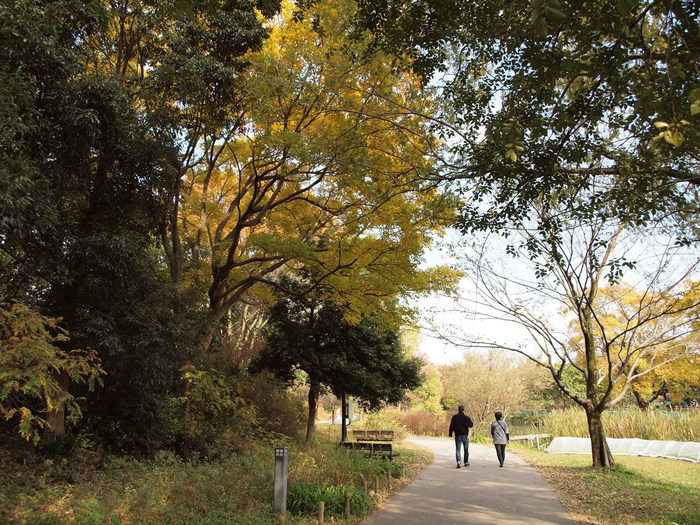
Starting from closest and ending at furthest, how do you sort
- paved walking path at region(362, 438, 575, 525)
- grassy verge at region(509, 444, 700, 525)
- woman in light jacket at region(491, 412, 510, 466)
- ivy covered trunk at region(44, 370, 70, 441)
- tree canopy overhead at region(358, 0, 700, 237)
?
tree canopy overhead at region(358, 0, 700, 237), paved walking path at region(362, 438, 575, 525), grassy verge at region(509, 444, 700, 525), ivy covered trunk at region(44, 370, 70, 441), woman in light jacket at region(491, 412, 510, 466)

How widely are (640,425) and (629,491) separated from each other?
460 inches

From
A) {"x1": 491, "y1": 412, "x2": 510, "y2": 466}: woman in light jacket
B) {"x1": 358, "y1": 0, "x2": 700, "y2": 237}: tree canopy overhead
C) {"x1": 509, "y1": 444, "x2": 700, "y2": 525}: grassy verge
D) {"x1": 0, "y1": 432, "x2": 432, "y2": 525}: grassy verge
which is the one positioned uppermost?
{"x1": 358, "y1": 0, "x2": 700, "y2": 237}: tree canopy overhead

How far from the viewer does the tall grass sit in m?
17.9

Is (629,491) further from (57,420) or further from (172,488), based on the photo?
(57,420)

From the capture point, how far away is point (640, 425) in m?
19.4

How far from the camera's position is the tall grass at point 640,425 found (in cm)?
1788

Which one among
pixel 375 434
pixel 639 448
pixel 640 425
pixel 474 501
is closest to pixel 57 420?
pixel 474 501

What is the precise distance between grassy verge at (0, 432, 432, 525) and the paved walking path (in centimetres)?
46

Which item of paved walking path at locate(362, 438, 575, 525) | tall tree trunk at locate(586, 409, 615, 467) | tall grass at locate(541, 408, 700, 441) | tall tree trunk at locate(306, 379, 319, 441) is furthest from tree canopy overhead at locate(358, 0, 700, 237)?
tall grass at locate(541, 408, 700, 441)

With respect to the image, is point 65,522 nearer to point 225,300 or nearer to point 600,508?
point 600,508

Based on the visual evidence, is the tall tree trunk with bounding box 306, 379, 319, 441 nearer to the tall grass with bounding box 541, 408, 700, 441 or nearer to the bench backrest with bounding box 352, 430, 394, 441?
the bench backrest with bounding box 352, 430, 394, 441

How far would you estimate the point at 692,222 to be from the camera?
8.39 m

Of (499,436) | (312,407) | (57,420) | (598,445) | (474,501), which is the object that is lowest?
(474,501)

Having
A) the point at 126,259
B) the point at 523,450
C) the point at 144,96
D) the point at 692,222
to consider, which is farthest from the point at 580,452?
the point at 144,96
